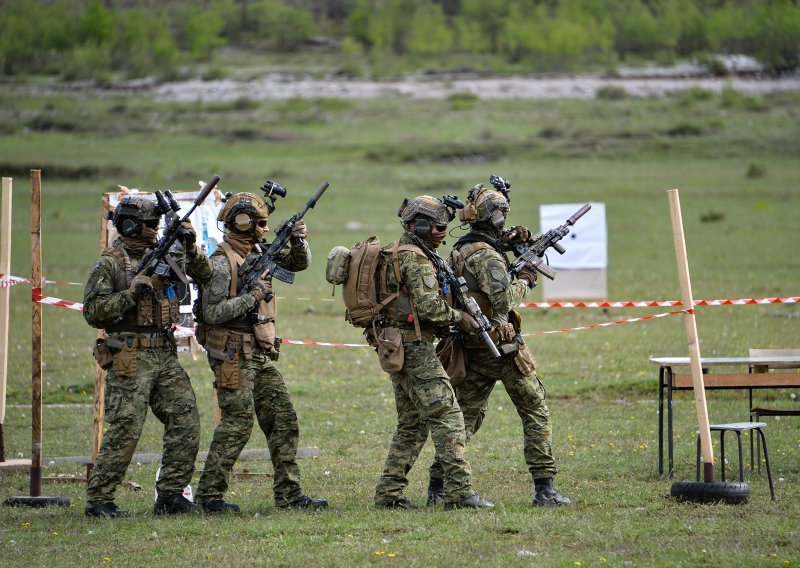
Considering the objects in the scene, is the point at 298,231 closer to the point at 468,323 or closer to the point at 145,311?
the point at 145,311

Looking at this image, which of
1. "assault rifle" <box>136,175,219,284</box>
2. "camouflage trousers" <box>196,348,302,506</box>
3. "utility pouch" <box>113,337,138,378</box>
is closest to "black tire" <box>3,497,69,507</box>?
"camouflage trousers" <box>196,348,302,506</box>

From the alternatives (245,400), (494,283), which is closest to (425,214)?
(494,283)

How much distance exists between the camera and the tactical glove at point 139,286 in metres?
10.5

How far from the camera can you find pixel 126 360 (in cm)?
1066

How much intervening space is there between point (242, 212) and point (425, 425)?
2491 mm

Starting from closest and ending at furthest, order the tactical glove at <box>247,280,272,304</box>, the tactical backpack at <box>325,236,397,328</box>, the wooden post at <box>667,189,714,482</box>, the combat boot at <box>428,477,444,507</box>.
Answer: the wooden post at <box>667,189,714,482</box> → the tactical glove at <box>247,280,272,304</box> → the tactical backpack at <box>325,236,397,328</box> → the combat boot at <box>428,477,444,507</box>

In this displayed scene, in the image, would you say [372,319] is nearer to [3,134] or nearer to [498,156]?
[498,156]

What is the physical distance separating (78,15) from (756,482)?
10204 centimetres

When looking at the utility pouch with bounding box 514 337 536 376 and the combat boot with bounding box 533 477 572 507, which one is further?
the utility pouch with bounding box 514 337 536 376

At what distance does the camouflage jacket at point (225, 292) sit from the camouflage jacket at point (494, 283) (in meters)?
1.49

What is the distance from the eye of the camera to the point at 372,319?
35.6 ft

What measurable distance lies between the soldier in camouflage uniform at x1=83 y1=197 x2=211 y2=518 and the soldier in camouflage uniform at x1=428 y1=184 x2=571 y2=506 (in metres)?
2.29

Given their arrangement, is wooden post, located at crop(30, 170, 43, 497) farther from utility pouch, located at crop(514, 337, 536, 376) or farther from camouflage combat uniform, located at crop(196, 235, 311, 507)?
utility pouch, located at crop(514, 337, 536, 376)

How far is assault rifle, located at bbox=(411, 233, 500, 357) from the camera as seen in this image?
10.8 meters
